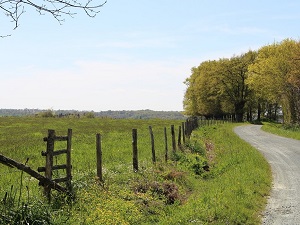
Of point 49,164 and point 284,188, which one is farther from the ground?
point 49,164

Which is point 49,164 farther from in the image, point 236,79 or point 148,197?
point 236,79

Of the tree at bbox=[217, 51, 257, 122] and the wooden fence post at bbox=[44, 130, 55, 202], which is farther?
the tree at bbox=[217, 51, 257, 122]

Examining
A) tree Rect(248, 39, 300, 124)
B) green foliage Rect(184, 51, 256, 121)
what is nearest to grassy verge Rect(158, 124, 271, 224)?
tree Rect(248, 39, 300, 124)

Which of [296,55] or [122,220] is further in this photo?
[296,55]

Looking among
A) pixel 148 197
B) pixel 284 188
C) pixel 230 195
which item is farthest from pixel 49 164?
pixel 284 188

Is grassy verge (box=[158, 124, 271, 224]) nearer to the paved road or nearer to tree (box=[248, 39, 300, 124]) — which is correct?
the paved road


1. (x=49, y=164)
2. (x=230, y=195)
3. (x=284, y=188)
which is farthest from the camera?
(x=284, y=188)

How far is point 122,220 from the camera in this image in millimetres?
9125

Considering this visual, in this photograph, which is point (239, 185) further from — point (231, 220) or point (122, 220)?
point (122, 220)

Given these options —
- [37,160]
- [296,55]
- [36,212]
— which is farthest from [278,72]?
[36,212]

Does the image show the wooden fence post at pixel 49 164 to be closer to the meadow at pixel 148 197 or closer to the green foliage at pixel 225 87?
the meadow at pixel 148 197

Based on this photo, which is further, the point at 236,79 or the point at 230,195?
the point at 236,79

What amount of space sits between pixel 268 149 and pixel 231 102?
60.1 metres

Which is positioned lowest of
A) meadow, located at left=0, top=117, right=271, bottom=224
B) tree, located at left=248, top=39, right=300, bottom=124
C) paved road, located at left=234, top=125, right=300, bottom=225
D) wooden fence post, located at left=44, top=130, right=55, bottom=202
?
paved road, located at left=234, top=125, right=300, bottom=225
